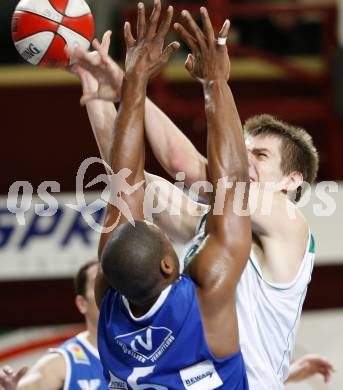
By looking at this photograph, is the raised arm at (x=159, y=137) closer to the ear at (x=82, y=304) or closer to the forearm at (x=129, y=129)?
the forearm at (x=129, y=129)

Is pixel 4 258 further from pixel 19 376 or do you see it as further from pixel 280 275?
pixel 280 275

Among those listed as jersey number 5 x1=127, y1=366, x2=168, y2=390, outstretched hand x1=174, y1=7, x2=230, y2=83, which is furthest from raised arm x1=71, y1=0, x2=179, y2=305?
jersey number 5 x1=127, y1=366, x2=168, y2=390

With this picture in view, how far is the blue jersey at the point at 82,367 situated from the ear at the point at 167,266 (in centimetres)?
199

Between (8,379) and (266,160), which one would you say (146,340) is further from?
(8,379)

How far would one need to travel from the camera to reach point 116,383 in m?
3.17

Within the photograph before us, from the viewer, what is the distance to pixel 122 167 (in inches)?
129

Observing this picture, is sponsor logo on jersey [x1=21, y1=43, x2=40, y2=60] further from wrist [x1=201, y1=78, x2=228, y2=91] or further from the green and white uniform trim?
the green and white uniform trim

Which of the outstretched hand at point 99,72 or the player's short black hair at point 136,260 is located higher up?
the outstretched hand at point 99,72

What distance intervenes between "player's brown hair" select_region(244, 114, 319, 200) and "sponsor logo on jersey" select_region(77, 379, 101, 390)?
6.24 ft

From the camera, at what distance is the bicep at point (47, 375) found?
4.68 meters

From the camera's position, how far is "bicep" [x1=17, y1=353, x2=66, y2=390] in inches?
184

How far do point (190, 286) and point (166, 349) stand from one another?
0.23 meters

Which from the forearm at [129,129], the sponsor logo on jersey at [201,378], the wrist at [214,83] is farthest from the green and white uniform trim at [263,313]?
the wrist at [214,83]

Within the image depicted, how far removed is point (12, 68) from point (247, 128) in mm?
5252
